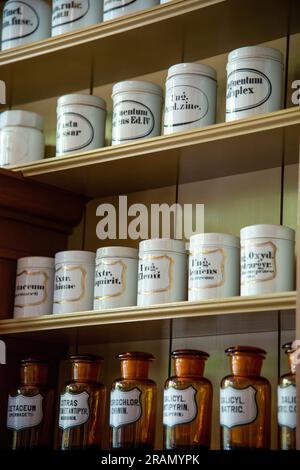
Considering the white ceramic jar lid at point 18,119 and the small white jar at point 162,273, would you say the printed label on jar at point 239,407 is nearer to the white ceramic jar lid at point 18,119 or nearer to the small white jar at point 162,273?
the small white jar at point 162,273

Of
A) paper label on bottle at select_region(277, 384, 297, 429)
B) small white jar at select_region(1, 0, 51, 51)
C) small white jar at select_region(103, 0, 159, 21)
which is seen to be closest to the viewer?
paper label on bottle at select_region(277, 384, 297, 429)

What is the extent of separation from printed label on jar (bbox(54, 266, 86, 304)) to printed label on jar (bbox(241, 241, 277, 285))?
0.31 metres

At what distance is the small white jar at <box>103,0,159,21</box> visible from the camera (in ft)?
5.44

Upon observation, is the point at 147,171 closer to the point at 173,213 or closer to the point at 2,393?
the point at 173,213

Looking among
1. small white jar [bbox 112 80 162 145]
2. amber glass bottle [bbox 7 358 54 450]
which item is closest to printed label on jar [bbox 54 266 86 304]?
amber glass bottle [bbox 7 358 54 450]

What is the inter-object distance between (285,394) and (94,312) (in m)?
0.34

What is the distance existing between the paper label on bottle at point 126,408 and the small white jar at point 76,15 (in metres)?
0.66

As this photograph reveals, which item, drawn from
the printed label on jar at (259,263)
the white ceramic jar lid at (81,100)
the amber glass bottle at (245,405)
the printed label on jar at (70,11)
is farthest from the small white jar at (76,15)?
the amber glass bottle at (245,405)

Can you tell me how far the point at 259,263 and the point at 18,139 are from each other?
57 cm

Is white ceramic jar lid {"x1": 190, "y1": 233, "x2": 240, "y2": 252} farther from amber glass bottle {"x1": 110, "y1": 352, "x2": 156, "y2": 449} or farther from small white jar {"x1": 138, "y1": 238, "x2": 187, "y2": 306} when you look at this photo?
amber glass bottle {"x1": 110, "y1": 352, "x2": 156, "y2": 449}

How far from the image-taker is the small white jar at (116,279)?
1544mm

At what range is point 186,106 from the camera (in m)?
1.54

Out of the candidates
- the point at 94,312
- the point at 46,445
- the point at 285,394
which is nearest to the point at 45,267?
the point at 94,312

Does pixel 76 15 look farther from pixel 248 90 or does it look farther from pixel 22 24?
pixel 248 90
